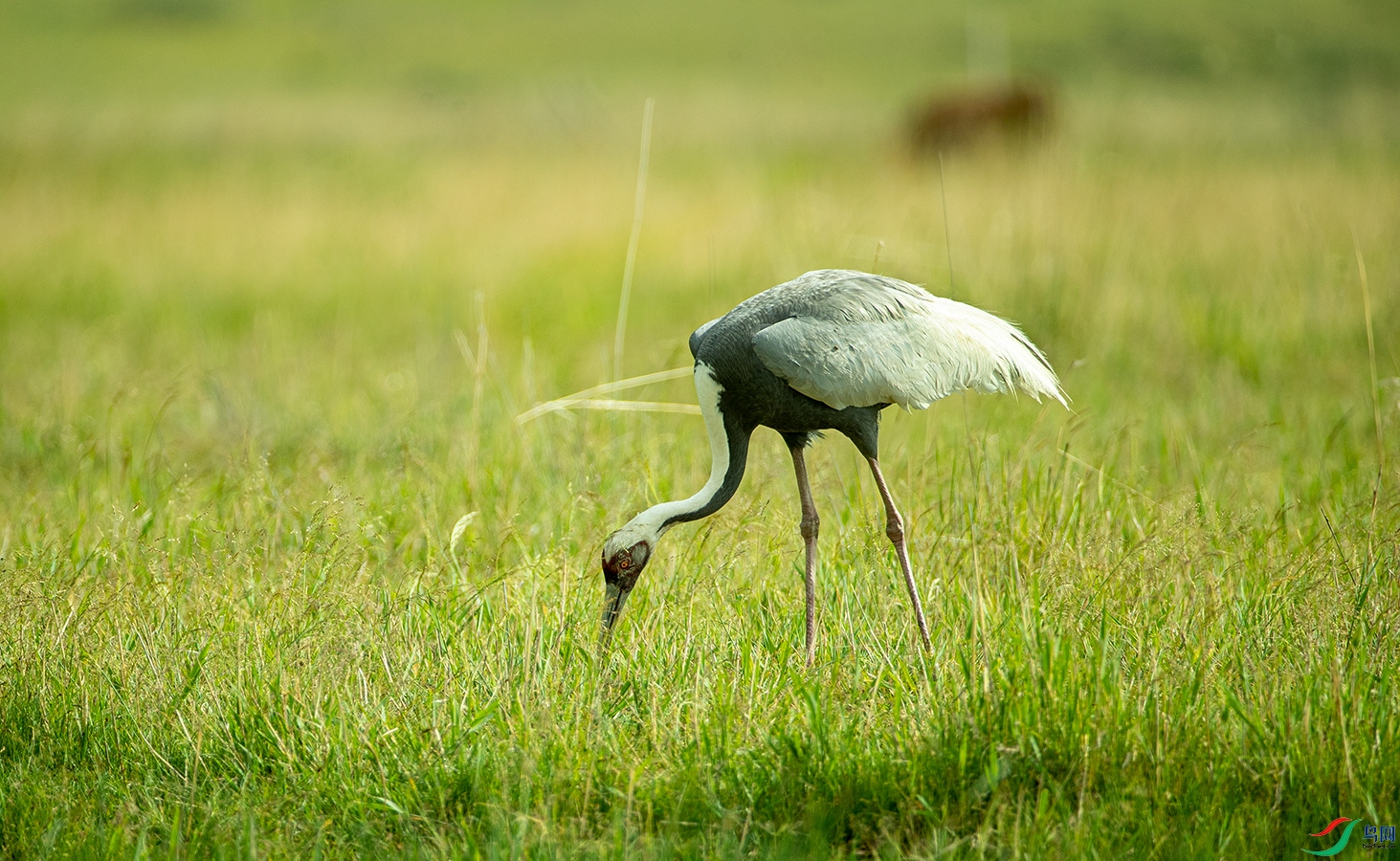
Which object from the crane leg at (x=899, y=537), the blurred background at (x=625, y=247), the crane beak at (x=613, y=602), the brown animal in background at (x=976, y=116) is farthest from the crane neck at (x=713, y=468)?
the brown animal in background at (x=976, y=116)

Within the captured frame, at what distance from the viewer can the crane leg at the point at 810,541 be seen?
3514 millimetres

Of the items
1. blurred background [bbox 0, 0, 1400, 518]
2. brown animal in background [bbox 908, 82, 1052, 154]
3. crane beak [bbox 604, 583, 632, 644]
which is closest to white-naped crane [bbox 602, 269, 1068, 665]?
crane beak [bbox 604, 583, 632, 644]

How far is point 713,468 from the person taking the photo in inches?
147

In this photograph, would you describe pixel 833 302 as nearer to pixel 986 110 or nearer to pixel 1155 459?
pixel 1155 459

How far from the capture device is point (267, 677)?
10.6 ft

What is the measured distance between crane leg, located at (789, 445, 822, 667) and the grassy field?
0.08m

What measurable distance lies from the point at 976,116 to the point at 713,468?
39.5ft

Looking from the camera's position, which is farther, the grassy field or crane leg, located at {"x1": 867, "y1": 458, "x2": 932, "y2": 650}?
crane leg, located at {"x1": 867, "y1": 458, "x2": 932, "y2": 650}

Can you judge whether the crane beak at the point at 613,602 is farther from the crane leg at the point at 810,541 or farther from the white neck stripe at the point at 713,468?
the crane leg at the point at 810,541

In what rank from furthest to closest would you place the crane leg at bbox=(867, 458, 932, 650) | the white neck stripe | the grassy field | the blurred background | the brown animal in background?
the brown animal in background < the blurred background < the white neck stripe < the crane leg at bbox=(867, 458, 932, 650) < the grassy field

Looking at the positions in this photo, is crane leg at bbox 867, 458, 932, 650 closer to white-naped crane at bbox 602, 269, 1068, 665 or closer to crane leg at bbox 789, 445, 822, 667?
white-naped crane at bbox 602, 269, 1068, 665

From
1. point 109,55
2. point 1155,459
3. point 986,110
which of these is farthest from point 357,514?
point 109,55

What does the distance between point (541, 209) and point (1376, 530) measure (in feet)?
29.0

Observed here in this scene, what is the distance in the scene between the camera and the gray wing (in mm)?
3514
